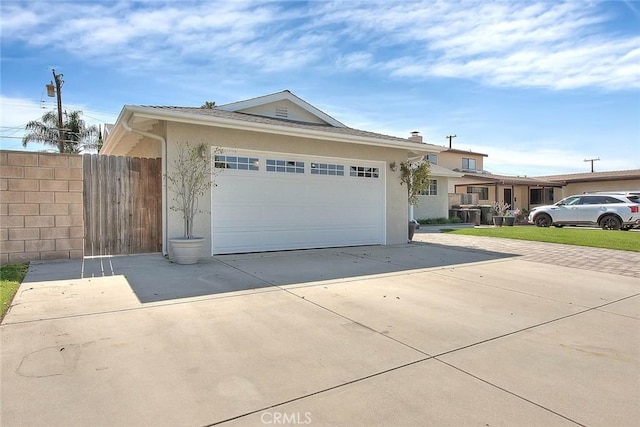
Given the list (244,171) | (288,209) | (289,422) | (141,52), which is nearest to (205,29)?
(141,52)

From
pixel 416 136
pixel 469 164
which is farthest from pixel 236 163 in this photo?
pixel 469 164

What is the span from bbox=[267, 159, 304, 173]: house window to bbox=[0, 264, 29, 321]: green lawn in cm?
534

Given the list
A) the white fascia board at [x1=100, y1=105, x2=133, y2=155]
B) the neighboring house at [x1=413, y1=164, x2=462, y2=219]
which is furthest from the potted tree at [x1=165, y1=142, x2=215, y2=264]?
the neighboring house at [x1=413, y1=164, x2=462, y2=219]

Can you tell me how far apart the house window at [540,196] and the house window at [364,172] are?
85.2ft

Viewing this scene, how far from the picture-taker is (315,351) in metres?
3.57

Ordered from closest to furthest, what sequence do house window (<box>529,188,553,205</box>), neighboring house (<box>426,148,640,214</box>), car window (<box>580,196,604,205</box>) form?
1. car window (<box>580,196,604,205</box>)
2. neighboring house (<box>426,148,640,214</box>)
3. house window (<box>529,188,553,205</box>)

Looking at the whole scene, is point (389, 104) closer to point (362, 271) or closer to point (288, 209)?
point (288, 209)

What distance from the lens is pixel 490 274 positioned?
7430 mm

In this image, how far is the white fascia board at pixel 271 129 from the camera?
7637 mm

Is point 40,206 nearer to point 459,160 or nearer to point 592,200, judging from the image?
point 592,200

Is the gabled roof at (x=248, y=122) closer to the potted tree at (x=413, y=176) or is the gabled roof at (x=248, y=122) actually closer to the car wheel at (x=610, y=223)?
the potted tree at (x=413, y=176)

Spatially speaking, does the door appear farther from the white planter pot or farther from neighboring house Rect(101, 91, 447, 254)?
the white planter pot

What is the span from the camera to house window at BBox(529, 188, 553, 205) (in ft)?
107

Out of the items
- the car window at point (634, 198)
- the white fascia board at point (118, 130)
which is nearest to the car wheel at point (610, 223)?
the car window at point (634, 198)
